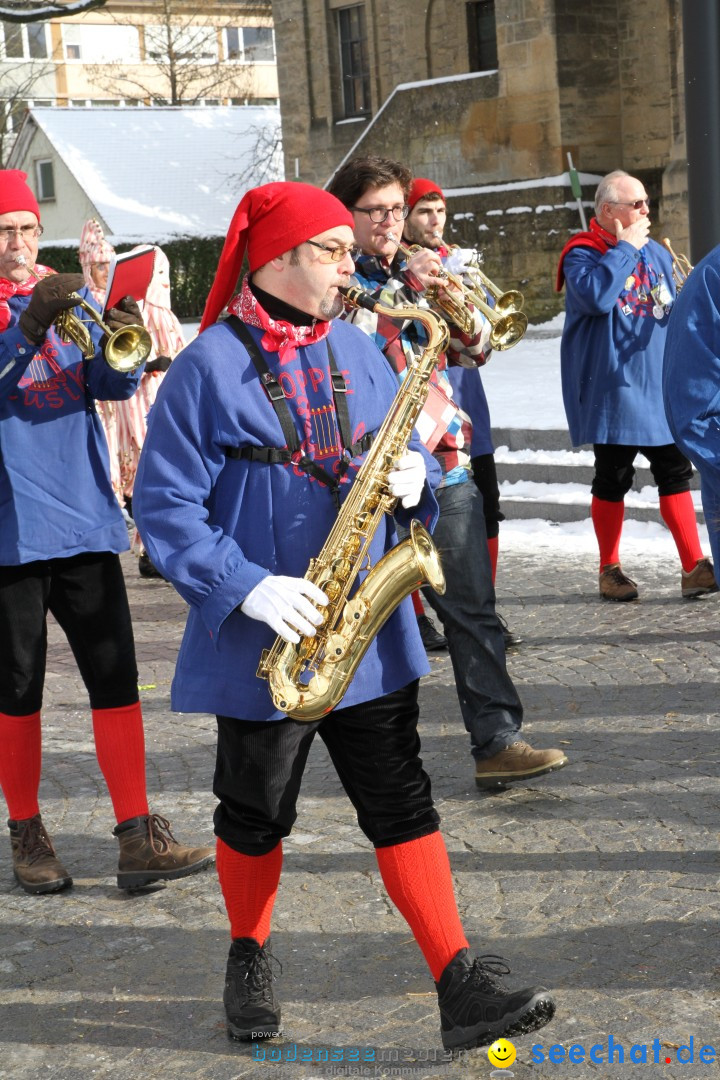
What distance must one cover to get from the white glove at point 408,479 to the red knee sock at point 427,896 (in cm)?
79

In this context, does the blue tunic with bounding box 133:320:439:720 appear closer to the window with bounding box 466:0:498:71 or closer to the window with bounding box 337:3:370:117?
the window with bounding box 466:0:498:71

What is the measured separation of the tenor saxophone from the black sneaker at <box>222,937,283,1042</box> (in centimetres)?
69

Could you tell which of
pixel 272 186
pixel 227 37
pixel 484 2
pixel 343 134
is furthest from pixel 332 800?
pixel 227 37

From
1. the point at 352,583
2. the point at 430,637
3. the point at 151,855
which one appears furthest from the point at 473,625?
the point at 430,637

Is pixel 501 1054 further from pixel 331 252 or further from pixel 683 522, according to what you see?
pixel 683 522

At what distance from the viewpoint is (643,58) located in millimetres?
21438

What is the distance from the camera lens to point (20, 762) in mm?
4719

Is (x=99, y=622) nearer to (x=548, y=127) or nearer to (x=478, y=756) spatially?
(x=478, y=756)

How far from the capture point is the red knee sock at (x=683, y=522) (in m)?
7.93

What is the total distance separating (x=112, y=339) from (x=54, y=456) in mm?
414

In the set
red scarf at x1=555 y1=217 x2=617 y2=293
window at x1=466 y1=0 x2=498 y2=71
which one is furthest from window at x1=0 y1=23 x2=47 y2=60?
red scarf at x1=555 y1=217 x2=617 y2=293

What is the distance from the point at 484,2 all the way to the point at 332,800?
2213 cm

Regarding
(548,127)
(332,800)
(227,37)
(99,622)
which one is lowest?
(332,800)

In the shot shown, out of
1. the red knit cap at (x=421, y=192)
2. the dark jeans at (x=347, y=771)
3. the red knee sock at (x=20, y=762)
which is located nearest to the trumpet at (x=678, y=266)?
the red knit cap at (x=421, y=192)
